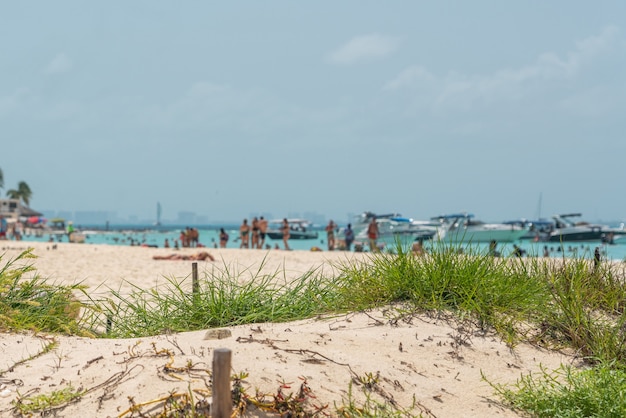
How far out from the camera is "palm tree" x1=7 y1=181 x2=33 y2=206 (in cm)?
10119

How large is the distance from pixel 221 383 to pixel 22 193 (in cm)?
11074

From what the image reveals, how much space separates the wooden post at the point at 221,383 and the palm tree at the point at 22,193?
10959cm

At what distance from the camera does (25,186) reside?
10400 cm

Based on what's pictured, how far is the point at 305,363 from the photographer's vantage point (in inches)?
169

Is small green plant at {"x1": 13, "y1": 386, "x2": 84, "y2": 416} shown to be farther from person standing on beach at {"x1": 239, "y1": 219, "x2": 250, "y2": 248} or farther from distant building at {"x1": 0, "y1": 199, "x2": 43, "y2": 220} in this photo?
distant building at {"x1": 0, "y1": 199, "x2": 43, "y2": 220}

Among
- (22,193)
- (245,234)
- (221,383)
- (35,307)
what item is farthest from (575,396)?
(22,193)

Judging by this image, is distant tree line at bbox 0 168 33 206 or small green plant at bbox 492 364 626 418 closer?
small green plant at bbox 492 364 626 418

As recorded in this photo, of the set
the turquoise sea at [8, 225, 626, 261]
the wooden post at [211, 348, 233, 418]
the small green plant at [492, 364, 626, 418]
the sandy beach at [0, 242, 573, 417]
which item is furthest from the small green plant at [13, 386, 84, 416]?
the turquoise sea at [8, 225, 626, 261]

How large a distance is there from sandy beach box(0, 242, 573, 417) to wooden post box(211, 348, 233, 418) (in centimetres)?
57

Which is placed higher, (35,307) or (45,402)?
(35,307)

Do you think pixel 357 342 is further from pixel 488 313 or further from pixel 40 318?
pixel 40 318

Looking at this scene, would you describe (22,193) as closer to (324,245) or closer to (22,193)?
(22,193)

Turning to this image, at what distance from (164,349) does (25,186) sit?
111 metres

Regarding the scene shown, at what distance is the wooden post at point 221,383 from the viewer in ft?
9.77
